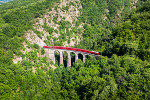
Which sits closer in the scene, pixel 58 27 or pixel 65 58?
pixel 65 58

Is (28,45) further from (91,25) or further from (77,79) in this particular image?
(91,25)

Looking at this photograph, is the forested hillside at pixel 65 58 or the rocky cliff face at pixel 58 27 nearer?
the forested hillside at pixel 65 58

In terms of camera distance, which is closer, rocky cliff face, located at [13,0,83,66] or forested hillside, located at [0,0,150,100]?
forested hillside, located at [0,0,150,100]

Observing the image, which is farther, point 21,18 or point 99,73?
point 21,18

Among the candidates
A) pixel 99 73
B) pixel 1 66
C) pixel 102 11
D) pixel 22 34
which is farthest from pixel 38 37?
pixel 102 11

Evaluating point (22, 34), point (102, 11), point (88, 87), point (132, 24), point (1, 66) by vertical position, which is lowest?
point (88, 87)

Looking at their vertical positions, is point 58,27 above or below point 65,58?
above

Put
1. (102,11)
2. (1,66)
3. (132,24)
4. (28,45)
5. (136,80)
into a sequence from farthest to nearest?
(102,11) → (132,24) → (28,45) → (1,66) → (136,80)

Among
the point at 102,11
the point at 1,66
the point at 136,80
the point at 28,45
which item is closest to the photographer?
the point at 136,80
